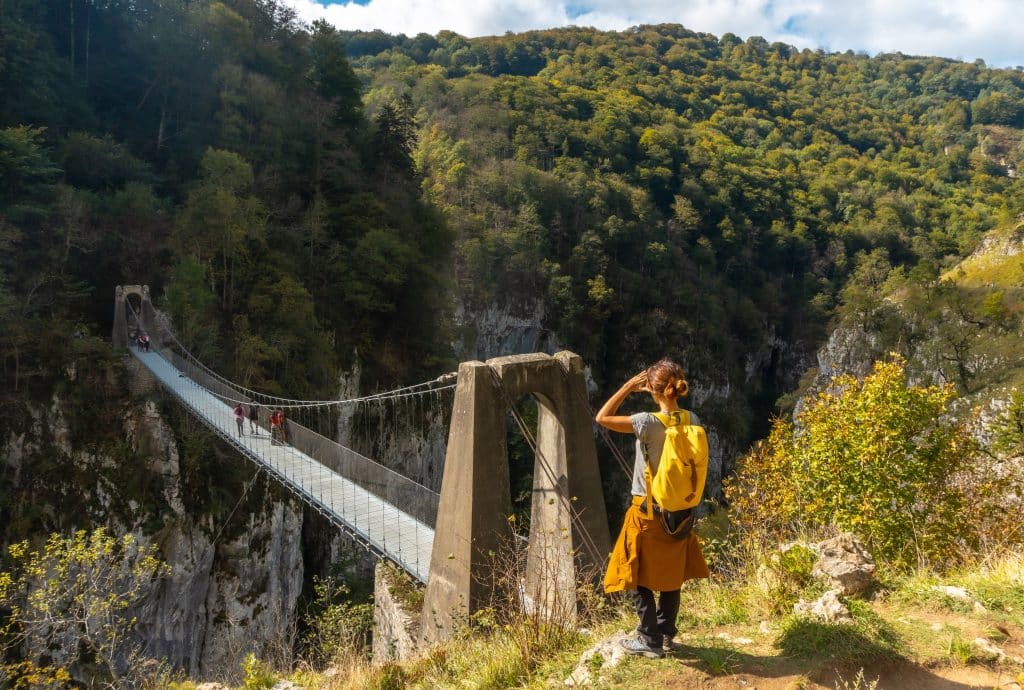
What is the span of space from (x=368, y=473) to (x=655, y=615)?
6245mm

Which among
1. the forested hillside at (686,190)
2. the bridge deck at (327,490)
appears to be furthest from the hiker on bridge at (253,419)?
the forested hillside at (686,190)

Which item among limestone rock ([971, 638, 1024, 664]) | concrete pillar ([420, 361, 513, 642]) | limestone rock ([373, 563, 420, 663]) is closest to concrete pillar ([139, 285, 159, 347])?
limestone rock ([373, 563, 420, 663])

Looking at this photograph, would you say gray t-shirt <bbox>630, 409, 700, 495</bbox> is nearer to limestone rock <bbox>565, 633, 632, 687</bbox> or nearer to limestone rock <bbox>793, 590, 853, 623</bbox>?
limestone rock <bbox>565, 633, 632, 687</bbox>

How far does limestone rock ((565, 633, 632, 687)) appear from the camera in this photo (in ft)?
7.51

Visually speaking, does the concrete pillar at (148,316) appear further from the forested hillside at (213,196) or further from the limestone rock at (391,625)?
the limestone rock at (391,625)

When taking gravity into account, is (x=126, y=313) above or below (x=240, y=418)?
above

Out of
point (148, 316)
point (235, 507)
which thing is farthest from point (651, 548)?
point (148, 316)

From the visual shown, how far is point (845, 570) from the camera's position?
9.38 feet

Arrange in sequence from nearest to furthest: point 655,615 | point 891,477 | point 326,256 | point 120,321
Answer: point 655,615 → point 891,477 → point 120,321 → point 326,256

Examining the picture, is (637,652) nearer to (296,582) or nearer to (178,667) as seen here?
(178,667)

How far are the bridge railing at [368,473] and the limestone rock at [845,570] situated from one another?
4.45m

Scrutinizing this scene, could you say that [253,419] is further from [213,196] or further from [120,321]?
[213,196]

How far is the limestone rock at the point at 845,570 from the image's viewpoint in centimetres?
284

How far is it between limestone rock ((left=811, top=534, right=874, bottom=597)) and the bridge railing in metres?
4.45
